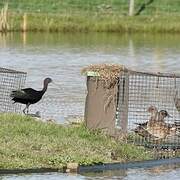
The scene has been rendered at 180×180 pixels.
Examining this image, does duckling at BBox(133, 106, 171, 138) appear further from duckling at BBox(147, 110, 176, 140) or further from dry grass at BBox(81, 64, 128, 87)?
dry grass at BBox(81, 64, 128, 87)

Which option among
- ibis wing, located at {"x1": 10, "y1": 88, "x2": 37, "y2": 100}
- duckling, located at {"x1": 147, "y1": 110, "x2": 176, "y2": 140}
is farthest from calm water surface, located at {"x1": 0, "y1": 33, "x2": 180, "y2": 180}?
duckling, located at {"x1": 147, "y1": 110, "x2": 176, "y2": 140}

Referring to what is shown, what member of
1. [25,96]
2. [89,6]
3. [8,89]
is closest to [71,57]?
[8,89]

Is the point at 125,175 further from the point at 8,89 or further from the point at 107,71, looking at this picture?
the point at 8,89

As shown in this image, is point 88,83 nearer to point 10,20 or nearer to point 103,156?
point 103,156

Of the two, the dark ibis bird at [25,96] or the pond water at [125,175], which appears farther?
the dark ibis bird at [25,96]

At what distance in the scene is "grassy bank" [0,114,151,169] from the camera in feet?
39.9

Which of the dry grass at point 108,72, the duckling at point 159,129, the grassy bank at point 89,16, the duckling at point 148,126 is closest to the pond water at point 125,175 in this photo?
the duckling at point 159,129

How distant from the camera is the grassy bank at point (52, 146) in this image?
12148mm

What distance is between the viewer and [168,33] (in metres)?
40.7

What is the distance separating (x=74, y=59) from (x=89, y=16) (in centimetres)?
1334

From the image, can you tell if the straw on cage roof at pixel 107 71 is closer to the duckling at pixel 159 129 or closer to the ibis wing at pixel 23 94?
the duckling at pixel 159 129

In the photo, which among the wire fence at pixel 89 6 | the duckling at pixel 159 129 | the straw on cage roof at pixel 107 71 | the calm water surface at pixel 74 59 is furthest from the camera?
the wire fence at pixel 89 6

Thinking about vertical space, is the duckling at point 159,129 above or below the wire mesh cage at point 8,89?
below

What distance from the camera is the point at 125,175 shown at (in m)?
12.2
